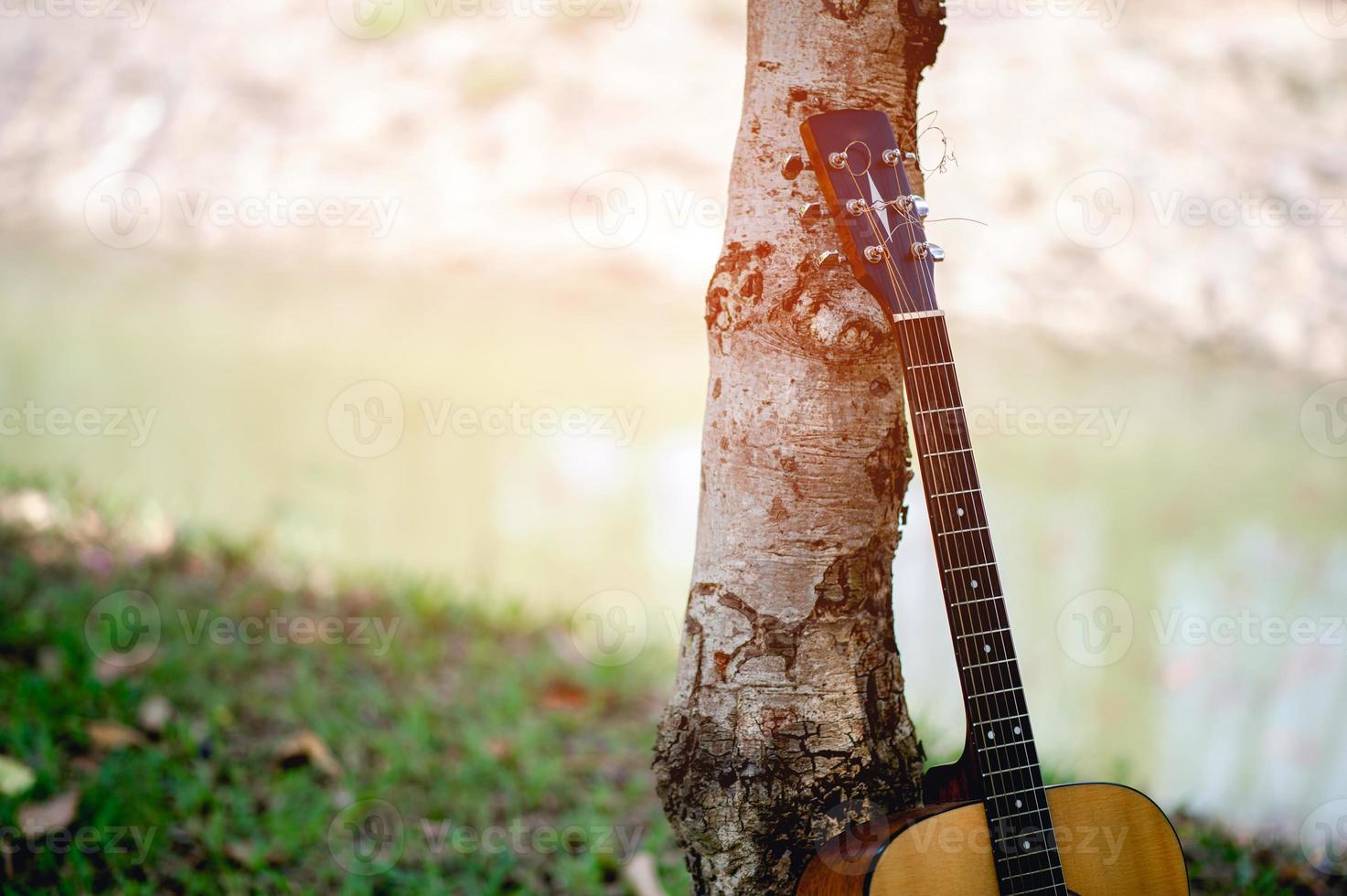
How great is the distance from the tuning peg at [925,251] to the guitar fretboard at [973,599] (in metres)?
0.10

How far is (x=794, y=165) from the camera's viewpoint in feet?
5.80

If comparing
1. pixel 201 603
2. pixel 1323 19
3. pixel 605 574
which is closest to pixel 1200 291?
pixel 1323 19

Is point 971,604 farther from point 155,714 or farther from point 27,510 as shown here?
point 27,510

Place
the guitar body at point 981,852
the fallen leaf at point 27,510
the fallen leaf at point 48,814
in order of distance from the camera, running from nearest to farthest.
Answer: the guitar body at point 981,852
the fallen leaf at point 48,814
the fallen leaf at point 27,510

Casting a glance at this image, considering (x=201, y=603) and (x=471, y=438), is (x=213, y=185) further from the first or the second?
(x=201, y=603)

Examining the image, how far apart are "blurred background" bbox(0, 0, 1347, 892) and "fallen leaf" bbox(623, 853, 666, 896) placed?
0.02 meters

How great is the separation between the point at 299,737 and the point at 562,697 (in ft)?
2.76

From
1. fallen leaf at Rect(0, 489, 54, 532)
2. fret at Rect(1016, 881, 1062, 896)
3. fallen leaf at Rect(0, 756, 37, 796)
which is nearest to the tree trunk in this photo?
fret at Rect(1016, 881, 1062, 896)

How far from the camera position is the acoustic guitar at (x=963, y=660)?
167 cm

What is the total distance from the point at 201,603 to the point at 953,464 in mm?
2660

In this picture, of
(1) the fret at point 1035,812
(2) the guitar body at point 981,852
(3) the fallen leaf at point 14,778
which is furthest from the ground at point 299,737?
(1) the fret at point 1035,812

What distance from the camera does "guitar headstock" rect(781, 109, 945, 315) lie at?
1740 mm

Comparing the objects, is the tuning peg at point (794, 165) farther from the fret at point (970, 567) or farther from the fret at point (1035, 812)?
the fret at point (1035, 812)

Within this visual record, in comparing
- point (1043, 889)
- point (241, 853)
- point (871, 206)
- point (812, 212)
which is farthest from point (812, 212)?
point (241, 853)
